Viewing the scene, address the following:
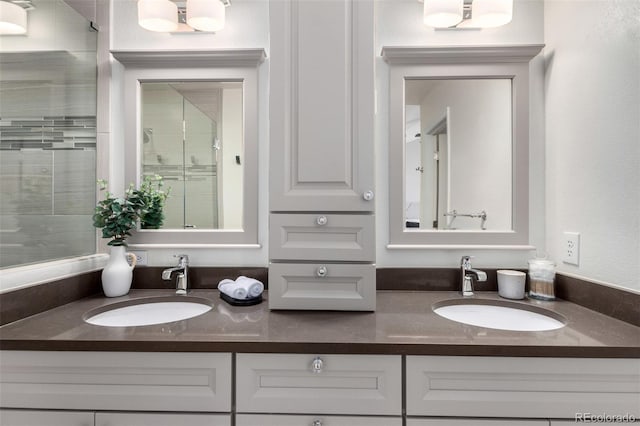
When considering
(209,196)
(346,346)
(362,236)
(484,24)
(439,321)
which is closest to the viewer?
(346,346)

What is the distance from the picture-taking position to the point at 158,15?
137 cm

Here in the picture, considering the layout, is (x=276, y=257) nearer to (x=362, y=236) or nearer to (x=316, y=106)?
(x=362, y=236)

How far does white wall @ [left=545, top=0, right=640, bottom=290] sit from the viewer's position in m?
0.99

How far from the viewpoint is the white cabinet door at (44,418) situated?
88 cm

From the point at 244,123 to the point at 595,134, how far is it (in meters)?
1.36

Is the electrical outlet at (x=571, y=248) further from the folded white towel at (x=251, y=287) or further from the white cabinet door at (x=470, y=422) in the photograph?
the folded white towel at (x=251, y=287)

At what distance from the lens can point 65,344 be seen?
2.83 ft

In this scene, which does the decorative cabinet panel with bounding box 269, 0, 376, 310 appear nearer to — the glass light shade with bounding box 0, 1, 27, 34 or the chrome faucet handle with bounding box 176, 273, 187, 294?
the chrome faucet handle with bounding box 176, 273, 187, 294

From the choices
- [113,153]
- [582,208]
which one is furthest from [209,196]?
[582,208]

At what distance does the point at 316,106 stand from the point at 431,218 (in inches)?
28.2

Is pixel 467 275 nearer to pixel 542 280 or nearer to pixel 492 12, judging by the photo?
pixel 542 280

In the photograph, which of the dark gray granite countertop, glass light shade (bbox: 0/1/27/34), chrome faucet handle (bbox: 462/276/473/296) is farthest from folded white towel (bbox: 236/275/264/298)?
glass light shade (bbox: 0/1/27/34)
